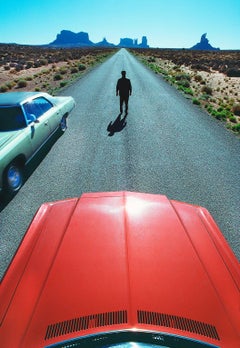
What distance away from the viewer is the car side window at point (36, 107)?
5.48 meters

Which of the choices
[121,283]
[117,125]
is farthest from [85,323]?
[117,125]

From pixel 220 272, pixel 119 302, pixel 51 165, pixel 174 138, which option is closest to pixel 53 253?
pixel 119 302

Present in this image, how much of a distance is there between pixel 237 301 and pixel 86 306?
44.6 inches

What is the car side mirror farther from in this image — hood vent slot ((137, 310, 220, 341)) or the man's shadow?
hood vent slot ((137, 310, 220, 341))

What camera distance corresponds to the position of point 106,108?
1085 centimetres

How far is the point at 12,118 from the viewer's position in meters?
5.27

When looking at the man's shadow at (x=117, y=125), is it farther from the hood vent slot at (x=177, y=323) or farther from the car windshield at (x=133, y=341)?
the car windshield at (x=133, y=341)

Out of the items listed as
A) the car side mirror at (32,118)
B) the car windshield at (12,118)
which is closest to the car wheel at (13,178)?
the car windshield at (12,118)

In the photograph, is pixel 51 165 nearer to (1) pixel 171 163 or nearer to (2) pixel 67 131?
(2) pixel 67 131

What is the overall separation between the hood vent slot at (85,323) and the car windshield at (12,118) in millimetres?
4511

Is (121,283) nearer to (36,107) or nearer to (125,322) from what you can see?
(125,322)

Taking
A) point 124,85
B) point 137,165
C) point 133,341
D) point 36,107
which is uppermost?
point 124,85

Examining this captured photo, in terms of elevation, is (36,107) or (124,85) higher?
(124,85)

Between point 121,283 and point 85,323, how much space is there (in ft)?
1.22
